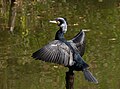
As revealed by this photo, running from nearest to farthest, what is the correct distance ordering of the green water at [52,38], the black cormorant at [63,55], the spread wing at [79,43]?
1. the black cormorant at [63,55]
2. the spread wing at [79,43]
3. the green water at [52,38]

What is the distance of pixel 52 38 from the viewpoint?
9.12 m

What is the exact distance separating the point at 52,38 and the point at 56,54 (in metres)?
4.17

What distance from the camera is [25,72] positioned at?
7.32 meters

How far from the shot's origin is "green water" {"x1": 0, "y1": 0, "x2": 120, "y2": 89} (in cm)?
700

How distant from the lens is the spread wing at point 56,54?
4.87m

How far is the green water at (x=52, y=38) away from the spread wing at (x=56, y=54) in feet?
6.04

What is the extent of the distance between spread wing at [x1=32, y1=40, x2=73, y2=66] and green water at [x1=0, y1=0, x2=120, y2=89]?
1.84 metres

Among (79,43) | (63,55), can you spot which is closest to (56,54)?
(63,55)

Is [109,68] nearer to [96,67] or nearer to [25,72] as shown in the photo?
[96,67]

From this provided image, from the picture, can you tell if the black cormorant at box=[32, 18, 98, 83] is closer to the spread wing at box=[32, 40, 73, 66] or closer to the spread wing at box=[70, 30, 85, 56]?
the spread wing at box=[32, 40, 73, 66]

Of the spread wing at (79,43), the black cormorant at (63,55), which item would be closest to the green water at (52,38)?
the spread wing at (79,43)

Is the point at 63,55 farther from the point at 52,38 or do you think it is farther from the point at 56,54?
the point at 52,38

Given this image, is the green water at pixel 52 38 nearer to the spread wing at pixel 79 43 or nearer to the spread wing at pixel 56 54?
the spread wing at pixel 79 43

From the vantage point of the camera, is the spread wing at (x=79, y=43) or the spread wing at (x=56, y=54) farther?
the spread wing at (x=79, y=43)
